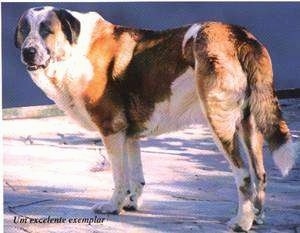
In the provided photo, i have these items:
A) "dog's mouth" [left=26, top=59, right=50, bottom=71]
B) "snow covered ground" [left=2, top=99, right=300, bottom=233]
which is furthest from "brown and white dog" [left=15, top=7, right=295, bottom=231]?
"snow covered ground" [left=2, top=99, right=300, bottom=233]

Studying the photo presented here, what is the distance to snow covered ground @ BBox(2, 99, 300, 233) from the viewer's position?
10.5 ft

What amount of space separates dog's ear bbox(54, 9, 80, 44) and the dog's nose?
20cm

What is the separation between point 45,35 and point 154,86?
601mm

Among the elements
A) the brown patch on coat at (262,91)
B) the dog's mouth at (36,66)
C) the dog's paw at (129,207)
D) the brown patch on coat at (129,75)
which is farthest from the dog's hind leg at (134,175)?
the brown patch on coat at (262,91)

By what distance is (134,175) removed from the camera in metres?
3.48

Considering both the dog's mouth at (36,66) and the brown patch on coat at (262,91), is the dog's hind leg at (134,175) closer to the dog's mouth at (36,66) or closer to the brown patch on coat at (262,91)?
the dog's mouth at (36,66)

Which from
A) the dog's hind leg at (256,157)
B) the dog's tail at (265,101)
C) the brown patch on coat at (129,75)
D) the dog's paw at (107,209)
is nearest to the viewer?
the dog's tail at (265,101)

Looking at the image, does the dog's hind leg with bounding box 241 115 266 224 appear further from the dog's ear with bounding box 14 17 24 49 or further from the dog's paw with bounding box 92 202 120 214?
the dog's ear with bounding box 14 17 24 49

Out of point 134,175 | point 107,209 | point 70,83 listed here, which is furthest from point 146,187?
point 70,83

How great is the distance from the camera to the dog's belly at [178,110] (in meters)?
3.18

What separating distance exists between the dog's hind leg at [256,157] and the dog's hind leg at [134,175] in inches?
23.6

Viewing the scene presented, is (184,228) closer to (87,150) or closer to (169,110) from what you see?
(169,110)

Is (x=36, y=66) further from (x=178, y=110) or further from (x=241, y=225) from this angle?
(x=241, y=225)

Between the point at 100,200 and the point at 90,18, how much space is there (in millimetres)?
1007
